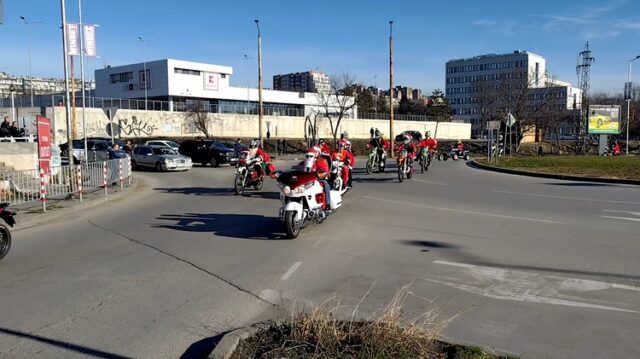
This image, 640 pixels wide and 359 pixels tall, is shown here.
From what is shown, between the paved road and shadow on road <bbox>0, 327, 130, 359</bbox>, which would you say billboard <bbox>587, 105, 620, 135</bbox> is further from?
shadow on road <bbox>0, 327, 130, 359</bbox>

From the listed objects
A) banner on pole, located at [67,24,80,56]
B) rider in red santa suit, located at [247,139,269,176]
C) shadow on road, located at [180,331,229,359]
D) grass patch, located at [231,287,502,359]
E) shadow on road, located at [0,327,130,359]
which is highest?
banner on pole, located at [67,24,80,56]

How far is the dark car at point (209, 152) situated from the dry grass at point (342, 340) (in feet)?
96.4

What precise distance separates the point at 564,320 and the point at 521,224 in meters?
6.08

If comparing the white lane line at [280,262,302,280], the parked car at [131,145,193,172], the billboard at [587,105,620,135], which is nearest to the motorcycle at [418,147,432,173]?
the parked car at [131,145,193,172]

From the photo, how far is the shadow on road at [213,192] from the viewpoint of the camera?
17484 mm

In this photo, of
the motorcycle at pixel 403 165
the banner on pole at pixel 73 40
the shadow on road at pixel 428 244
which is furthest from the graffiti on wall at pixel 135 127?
the shadow on road at pixel 428 244

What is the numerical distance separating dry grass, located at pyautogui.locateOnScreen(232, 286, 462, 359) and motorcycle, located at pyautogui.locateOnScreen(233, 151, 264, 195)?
13070mm

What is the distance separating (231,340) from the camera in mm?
4609

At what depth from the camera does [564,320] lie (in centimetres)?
549

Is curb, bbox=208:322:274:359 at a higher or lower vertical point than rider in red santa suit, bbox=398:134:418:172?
lower

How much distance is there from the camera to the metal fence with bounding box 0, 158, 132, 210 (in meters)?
14.5

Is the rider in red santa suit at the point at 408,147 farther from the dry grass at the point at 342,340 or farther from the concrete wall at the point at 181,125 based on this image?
the concrete wall at the point at 181,125

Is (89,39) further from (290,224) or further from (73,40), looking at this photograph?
(290,224)

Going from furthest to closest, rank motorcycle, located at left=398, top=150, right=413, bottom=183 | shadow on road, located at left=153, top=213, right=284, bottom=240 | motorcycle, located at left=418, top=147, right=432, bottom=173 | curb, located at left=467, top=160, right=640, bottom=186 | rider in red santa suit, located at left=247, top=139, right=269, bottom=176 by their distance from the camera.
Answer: motorcycle, located at left=418, top=147, right=432, bottom=173, motorcycle, located at left=398, top=150, right=413, bottom=183, curb, located at left=467, top=160, right=640, bottom=186, rider in red santa suit, located at left=247, top=139, right=269, bottom=176, shadow on road, located at left=153, top=213, right=284, bottom=240
